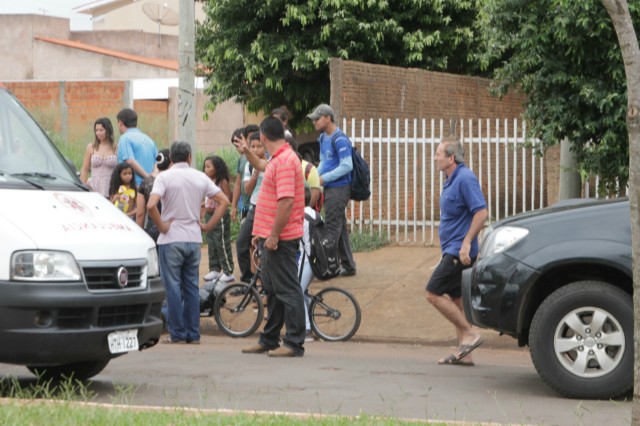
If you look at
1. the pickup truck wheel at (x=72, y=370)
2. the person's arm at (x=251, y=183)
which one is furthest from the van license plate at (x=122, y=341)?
the person's arm at (x=251, y=183)

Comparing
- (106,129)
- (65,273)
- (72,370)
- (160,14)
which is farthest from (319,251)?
(160,14)

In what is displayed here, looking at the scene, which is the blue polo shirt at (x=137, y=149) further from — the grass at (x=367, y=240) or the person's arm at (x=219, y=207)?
the grass at (x=367, y=240)

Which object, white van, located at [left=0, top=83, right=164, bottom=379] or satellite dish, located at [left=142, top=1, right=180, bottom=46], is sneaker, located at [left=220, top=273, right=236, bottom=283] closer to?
white van, located at [left=0, top=83, right=164, bottom=379]

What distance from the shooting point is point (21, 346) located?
312 inches

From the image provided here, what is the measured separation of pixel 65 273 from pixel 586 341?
3.39 m

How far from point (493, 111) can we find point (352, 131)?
6.20 m

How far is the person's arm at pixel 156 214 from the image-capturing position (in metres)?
11.3

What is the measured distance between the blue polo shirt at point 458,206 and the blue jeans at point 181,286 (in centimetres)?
244

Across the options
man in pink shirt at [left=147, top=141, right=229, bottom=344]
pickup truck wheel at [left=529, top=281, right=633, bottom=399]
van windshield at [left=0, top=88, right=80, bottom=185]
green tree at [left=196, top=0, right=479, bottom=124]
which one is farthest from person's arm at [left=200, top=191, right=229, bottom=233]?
green tree at [left=196, top=0, right=479, bottom=124]

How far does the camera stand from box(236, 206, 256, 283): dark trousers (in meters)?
13.2

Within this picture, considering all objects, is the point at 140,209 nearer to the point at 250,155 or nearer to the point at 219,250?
the point at 250,155

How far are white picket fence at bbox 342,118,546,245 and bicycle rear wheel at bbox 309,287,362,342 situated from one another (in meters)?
4.91

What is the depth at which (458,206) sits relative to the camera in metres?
10.4

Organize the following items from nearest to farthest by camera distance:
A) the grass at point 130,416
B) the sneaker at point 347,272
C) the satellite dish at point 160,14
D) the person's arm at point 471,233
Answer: the grass at point 130,416, the person's arm at point 471,233, the sneaker at point 347,272, the satellite dish at point 160,14
